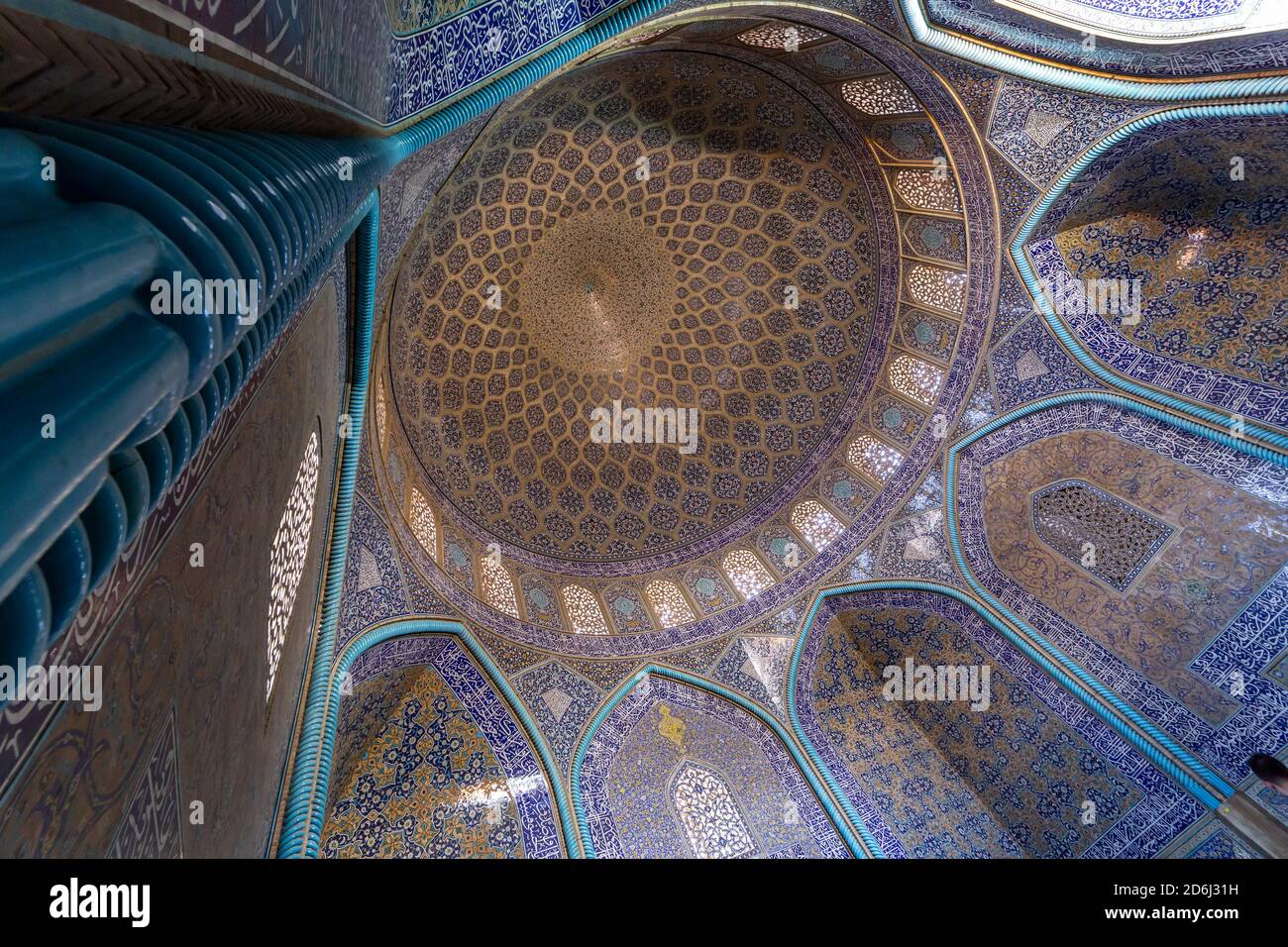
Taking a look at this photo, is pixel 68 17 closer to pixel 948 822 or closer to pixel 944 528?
pixel 944 528

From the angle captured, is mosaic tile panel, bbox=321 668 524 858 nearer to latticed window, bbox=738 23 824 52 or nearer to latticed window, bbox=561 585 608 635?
latticed window, bbox=561 585 608 635

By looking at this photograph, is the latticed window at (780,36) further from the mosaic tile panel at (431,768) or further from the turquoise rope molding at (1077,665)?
the mosaic tile panel at (431,768)

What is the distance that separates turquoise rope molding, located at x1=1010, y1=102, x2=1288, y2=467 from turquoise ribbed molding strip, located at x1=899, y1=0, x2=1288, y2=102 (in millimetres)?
102

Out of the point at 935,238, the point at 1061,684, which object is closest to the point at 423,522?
the point at 935,238

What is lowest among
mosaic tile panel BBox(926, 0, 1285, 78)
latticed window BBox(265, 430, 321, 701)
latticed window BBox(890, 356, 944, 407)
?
latticed window BBox(265, 430, 321, 701)

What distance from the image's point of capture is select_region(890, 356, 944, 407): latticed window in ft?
23.8

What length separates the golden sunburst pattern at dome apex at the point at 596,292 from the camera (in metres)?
8.43

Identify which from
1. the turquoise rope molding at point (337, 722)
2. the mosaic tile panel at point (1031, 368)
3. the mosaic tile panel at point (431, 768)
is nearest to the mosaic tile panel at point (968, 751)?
the mosaic tile panel at point (1031, 368)

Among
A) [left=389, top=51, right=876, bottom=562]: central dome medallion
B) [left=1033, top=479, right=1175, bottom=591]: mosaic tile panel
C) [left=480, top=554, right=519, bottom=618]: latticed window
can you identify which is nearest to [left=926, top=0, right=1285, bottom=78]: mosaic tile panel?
[left=389, top=51, right=876, bottom=562]: central dome medallion

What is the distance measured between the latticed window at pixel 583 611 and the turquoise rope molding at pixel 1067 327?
18.1 ft

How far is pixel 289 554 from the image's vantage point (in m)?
3.84

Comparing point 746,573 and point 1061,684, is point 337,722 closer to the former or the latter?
point 746,573
